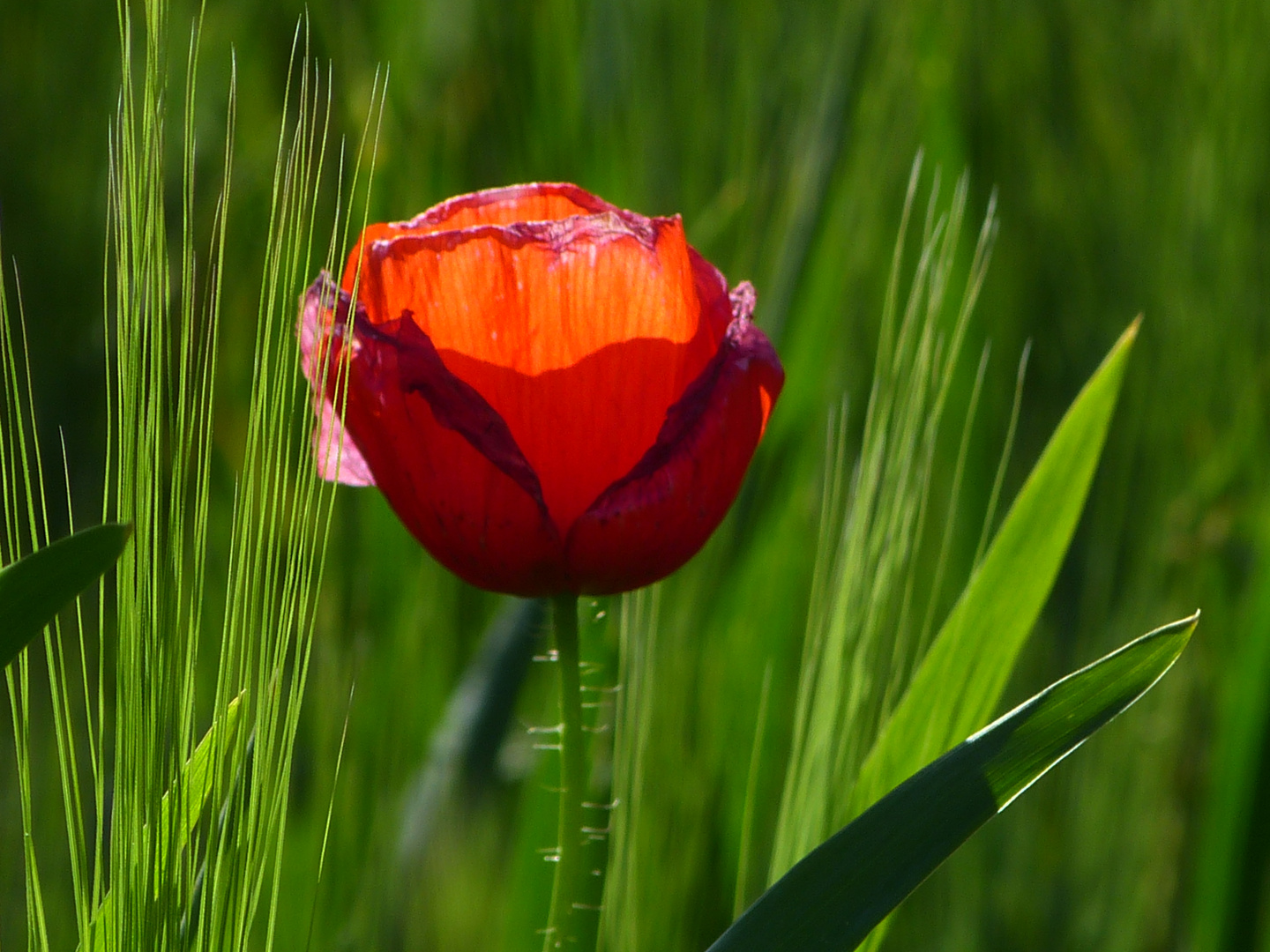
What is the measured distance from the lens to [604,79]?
0.50m

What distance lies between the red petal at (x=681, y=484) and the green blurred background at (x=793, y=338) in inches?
1.6

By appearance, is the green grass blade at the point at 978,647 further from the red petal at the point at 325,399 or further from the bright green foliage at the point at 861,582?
the red petal at the point at 325,399

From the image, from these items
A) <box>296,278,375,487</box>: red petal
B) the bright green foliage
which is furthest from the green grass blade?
<box>296,278,375,487</box>: red petal

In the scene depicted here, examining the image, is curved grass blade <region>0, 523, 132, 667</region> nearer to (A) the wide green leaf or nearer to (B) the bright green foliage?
(A) the wide green leaf

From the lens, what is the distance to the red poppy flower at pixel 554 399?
24 cm

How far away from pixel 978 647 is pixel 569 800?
9 cm

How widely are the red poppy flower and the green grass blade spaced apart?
56 mm

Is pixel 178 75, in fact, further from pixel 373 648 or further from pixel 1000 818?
Answer: pixel 1000 818

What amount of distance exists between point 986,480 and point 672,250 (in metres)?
0.33

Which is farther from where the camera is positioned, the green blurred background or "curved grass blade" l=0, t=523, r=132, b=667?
the green blurred background

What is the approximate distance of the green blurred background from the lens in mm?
Answer: 398

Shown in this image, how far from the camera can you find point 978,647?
272 millimetres

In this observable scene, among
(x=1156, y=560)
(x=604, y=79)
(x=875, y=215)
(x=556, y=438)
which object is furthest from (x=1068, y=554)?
(x=556, y=438)

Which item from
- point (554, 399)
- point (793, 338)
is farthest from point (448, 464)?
point (793, 338)
